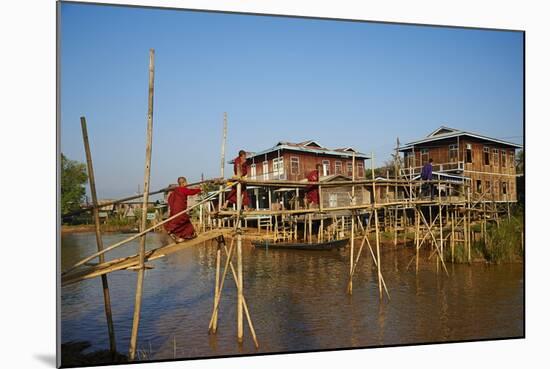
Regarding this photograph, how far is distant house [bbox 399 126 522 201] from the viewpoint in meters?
12.3

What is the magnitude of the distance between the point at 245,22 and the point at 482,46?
9.63 ft

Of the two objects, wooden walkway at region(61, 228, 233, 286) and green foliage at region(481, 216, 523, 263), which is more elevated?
wooden walkway at region(61, 228, 233, 286)

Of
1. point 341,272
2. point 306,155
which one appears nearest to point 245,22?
point 341,272

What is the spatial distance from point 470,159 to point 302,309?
26.4 feet

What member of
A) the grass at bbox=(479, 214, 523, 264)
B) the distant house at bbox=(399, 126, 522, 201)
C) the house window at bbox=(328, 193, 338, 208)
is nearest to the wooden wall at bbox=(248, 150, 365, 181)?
the house window at bbox=(328, 193, 338, 208)

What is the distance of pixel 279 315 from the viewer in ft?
22.2

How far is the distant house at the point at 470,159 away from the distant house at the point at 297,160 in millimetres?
1953

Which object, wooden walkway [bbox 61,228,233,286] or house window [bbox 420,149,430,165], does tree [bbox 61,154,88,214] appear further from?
house window [bbox 420,149,430,165]

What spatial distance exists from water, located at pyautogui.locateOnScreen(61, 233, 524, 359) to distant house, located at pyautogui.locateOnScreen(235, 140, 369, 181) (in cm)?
443

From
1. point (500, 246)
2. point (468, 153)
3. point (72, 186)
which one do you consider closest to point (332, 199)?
point (468, 153)

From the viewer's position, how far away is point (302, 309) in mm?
7109

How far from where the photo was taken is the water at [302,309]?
5.61m

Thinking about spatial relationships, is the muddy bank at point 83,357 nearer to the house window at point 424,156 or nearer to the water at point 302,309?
the water at point 302,309
